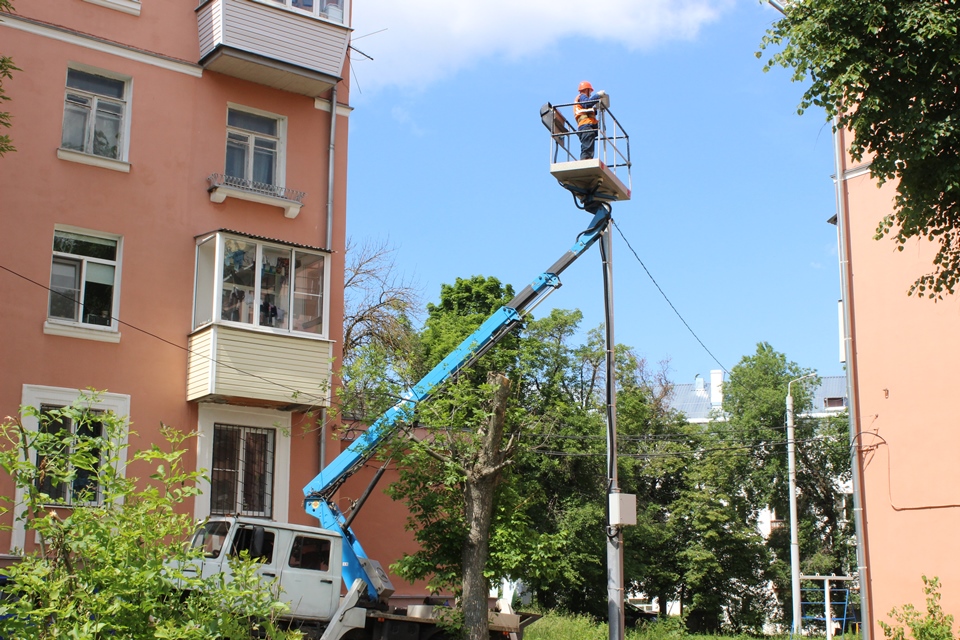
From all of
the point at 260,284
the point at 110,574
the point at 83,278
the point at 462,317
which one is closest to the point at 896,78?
the point at 110,574

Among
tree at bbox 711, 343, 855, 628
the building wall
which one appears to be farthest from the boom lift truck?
tree at bbox 711, 343, 855, 628

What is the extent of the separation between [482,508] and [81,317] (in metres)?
7.60

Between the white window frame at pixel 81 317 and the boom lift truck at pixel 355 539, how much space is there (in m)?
4.20

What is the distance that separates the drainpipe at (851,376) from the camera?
A: 17.1 meters

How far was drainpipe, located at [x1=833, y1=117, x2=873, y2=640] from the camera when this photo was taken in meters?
17.1

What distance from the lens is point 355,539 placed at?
15508 mm

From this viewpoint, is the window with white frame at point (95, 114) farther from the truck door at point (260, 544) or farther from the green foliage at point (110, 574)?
the green foliage at point (110, 574)

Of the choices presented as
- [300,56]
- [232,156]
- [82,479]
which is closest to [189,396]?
[82,479]

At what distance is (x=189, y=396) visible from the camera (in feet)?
55.2

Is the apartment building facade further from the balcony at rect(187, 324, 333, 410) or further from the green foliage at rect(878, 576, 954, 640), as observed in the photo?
the green foliage at rect(878, 576, 954, 640)

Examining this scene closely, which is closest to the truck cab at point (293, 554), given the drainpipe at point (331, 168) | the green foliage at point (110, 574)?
the drainpipe at point (331, 168)

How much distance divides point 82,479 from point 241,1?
8720 millimetres

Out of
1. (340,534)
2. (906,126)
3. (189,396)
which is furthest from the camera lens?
(189,396)

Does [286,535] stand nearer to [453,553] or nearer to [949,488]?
[453,553]
